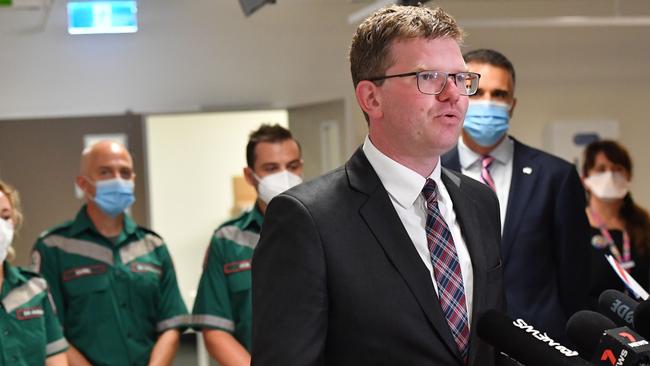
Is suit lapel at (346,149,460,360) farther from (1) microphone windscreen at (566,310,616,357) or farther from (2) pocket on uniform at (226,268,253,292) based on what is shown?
(2) pocket on uniform at (226,268,253,292)

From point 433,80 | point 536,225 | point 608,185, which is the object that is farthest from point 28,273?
point 608,185

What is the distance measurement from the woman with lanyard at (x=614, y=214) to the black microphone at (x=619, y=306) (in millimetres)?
2650

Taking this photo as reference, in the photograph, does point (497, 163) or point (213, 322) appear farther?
point (213, 322)

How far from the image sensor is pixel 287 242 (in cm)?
159

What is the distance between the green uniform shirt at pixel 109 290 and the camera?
3.64 m

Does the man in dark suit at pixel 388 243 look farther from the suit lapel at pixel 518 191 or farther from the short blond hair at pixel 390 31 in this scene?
the suit lapel at pixel 518 191

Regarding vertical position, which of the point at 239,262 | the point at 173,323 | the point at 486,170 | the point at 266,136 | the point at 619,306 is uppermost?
the point at 266,136

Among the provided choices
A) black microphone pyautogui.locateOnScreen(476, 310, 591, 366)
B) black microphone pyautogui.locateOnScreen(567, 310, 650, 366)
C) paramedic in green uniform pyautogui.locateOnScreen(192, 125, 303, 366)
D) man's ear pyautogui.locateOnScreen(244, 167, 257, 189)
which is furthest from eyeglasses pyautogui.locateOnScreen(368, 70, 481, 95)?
man's ear pyautogui.locateOnScreen(244, 167, 257, 189)

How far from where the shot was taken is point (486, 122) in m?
3.12

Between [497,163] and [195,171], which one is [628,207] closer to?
[497,163]

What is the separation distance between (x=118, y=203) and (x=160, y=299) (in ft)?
1.63

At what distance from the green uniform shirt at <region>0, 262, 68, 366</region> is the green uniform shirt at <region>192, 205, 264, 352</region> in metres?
0.56

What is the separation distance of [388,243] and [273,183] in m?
1.90

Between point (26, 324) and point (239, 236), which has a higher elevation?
point (239, 236)
